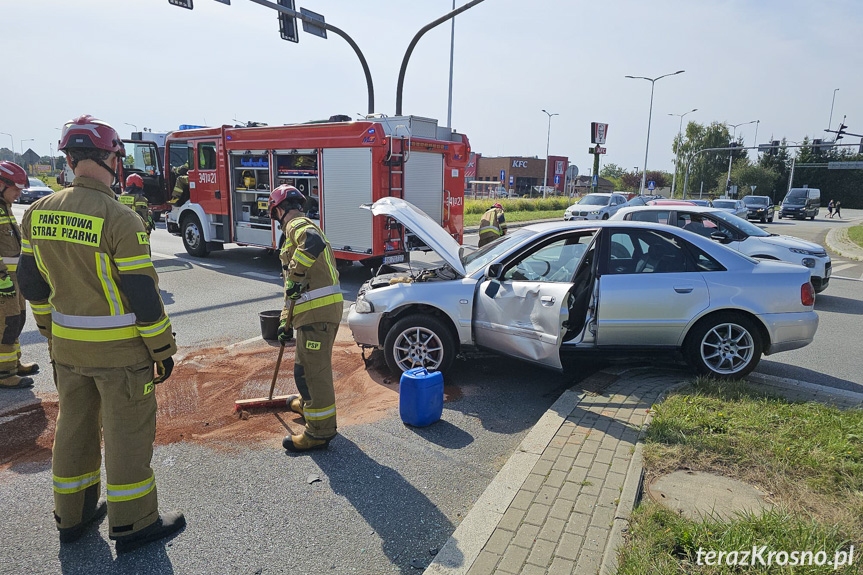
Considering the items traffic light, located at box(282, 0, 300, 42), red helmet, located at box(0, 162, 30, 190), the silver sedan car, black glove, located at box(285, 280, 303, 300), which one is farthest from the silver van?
red helmet, located at box(0, 162, 30, 190)

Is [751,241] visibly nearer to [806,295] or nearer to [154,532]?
[806,295]

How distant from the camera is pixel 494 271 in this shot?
522 cm

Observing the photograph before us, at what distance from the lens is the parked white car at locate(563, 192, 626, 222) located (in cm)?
2348

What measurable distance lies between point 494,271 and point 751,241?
21.0 ft

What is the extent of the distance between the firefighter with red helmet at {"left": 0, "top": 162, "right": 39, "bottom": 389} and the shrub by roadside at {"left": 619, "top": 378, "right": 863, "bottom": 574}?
552cm

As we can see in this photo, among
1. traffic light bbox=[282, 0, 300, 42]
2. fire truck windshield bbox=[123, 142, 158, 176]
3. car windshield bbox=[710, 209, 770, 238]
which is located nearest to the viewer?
car windshield bbox=[710, 209, 770, 238]

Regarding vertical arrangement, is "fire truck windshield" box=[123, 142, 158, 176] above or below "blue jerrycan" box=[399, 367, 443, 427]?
above

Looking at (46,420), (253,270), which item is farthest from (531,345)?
(253,270)

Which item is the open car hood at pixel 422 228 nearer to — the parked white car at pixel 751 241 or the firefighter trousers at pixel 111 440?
the firefighter trousers at pixel 111 440

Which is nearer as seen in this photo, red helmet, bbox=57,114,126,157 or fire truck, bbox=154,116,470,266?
red helmet, bbox=57,114,126,157

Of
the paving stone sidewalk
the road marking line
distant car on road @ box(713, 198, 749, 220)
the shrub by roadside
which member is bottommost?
the road marking line

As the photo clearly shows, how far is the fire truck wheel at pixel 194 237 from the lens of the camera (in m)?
13.2

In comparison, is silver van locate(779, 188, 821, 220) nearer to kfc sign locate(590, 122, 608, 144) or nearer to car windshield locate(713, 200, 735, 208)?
car windshield locate(713, 200, 735, 208)

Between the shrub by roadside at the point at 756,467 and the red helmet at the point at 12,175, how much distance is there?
19.3 ft
